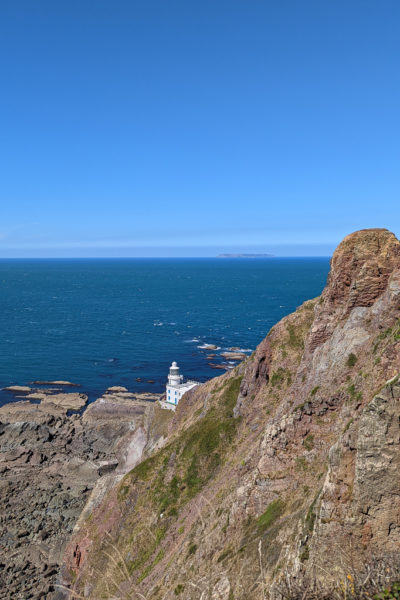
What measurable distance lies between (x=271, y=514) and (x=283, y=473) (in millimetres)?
2868

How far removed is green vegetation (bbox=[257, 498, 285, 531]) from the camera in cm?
2433

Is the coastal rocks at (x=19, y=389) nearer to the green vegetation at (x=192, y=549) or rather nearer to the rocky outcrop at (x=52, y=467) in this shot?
the rocky outcrop at (x=52, y=467)

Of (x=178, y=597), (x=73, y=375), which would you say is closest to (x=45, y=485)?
(x=178, y=597)

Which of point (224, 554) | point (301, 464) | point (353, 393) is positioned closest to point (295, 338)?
point (353, 393)

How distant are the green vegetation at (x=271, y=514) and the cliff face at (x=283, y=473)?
0.32ft

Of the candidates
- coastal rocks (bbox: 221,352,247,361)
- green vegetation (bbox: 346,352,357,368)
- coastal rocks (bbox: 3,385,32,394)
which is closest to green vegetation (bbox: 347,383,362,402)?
green vegetation (bbox: 346,352,357,368)

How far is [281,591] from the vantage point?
48.5 feet

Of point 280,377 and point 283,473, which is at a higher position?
point 280,377

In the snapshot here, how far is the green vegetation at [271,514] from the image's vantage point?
24328 mm

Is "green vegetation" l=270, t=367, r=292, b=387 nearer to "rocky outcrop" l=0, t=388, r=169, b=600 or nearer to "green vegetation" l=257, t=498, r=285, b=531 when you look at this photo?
"green vegetation" l=257, t=498, r=285, b=531

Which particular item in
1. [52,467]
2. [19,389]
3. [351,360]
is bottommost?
[52,467]

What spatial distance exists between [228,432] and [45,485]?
34.4 meters

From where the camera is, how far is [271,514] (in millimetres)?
25031

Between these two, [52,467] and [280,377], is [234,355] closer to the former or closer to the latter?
[52,467]
